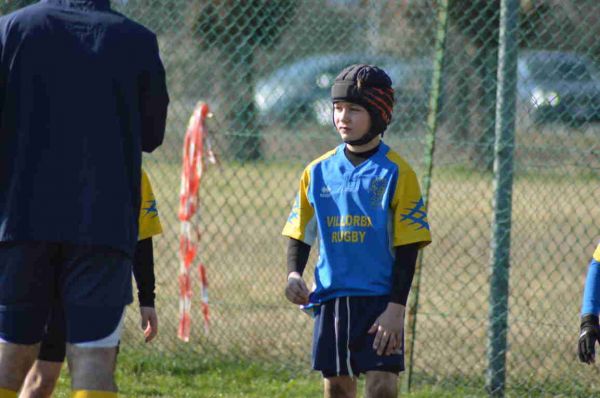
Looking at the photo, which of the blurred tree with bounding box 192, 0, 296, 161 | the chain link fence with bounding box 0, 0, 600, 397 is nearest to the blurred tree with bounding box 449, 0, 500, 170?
the chain link fence with bounding box 0, 0, 600, 397

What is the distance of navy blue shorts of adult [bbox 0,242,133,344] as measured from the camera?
11.6 ft

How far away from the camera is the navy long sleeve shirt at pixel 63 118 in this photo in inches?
136

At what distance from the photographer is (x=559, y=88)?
635 cm

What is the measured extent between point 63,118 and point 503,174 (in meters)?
3.10

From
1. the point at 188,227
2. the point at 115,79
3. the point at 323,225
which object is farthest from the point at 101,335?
the point at 188,227

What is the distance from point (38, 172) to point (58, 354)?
1.21 metres

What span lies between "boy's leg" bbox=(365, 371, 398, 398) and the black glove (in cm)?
71

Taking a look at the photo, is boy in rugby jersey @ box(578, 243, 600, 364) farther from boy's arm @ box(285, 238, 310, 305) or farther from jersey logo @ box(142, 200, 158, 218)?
jersey logo @ box(142, 200, 158, 218)

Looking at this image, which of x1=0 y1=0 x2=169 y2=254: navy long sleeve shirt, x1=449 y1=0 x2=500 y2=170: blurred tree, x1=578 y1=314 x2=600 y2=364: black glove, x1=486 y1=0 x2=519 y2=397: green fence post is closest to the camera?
x1=0 y1=0 x2=169 y2=254: navy long sleeve shirt

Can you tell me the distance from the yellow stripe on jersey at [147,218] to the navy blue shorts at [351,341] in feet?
2.50

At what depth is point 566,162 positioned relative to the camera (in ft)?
20.9

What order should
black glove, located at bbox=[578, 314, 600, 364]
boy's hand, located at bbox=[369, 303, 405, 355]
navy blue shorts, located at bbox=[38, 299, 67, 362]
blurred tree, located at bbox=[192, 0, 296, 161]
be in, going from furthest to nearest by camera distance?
blurred tree, located at bbox=[192, 0, 296, 161], navy blue shorts, located at bbox=[38, 299, 67, 362], boy's hand, located at bbox=[369, 303, 405, 355], black glove, located at bbox=[578, 314, 600, 364]

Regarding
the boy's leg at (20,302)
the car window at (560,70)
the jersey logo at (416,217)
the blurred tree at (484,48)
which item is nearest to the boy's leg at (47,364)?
the boy's leg at (20,302)

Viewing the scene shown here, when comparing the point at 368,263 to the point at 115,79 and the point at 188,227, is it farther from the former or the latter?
the point at 188,227
